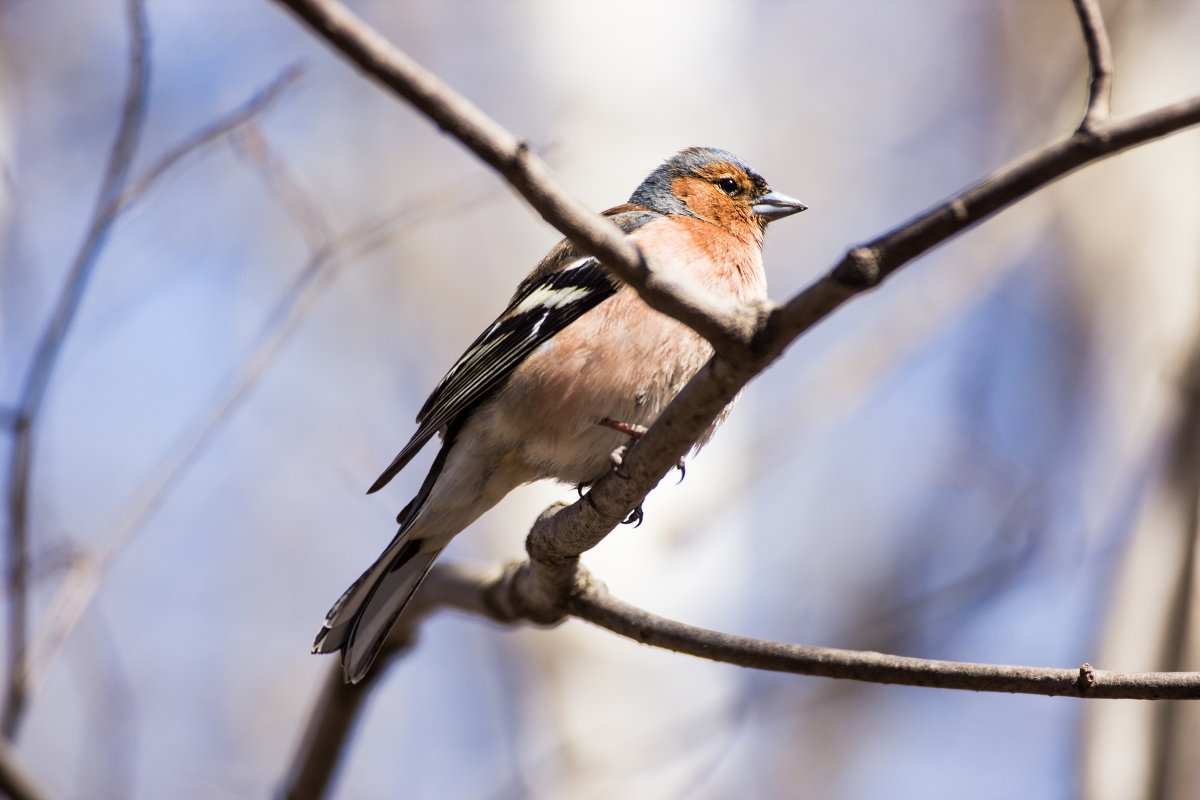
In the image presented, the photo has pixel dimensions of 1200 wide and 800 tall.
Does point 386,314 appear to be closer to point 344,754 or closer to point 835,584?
point 835,584

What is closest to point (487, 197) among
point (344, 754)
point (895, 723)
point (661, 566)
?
point (661, 566)

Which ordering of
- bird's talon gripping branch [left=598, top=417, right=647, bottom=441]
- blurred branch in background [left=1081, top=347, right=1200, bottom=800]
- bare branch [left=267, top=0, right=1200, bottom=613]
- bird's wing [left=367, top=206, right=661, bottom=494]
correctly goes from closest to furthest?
bare branch [left=267, top=0, right=1200, bottom=613] → bird's talon gripping branch [left=598, top=417, right=647, bottom=441] → bird's wing [left=367, top=206, right=661, bottom=494] → blurred branch in background [left=1081, top=347, right=1200, bottom=800]

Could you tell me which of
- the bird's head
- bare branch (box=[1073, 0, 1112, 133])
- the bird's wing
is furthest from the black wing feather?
bare branch (box=[1073, 0, 1112, 133])

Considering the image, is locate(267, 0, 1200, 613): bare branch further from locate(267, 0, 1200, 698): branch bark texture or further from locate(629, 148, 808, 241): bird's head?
locate(629, 148, 808, 241): bird's head

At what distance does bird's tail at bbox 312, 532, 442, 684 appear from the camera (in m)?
3.94

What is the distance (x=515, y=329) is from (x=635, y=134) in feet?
11.7

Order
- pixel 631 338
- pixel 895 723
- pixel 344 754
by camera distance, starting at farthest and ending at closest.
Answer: pixel 895 723 → pixel 344 754 → pixel 631 338

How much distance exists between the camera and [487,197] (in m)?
5.67

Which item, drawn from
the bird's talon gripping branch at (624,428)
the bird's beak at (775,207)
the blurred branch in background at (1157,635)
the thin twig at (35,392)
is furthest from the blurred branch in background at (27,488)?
the blurred branch in background at (1157,635)

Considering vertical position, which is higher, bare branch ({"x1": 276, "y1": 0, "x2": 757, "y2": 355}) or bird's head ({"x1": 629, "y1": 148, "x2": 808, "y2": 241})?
bird's head ({"x1": 629, "y1": 148, "x2": 808, "y2": 241})

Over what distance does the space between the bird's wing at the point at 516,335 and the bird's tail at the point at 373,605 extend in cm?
44

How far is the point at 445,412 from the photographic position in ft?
14.5

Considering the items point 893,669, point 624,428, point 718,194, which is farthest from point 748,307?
point 718,194

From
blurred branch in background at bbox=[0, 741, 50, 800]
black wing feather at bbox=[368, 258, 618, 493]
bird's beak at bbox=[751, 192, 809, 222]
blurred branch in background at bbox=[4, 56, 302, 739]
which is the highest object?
bird's beak at bbox=[751, 192, 809, 222]
